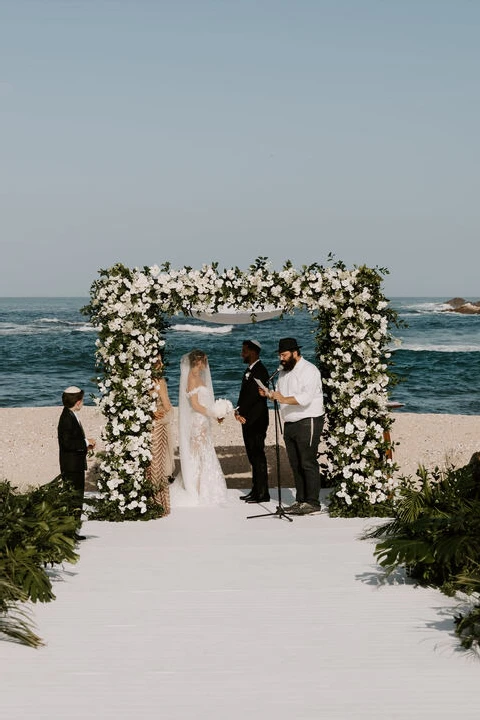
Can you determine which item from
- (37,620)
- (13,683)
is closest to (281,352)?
(37,620)

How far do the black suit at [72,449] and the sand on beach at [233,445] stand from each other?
4618 millimetres

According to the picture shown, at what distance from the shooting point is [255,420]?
1084 cm

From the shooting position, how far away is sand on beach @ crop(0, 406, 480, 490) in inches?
A: 595

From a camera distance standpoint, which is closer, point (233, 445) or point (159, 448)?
point (159, 448)

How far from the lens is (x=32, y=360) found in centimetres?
4884

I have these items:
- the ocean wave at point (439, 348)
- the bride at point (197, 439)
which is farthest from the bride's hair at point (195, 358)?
the ocean wave at point (439, 348)

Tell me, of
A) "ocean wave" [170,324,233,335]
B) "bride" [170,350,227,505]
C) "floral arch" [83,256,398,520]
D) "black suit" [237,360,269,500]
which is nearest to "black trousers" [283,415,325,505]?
"floral arch" [83,256,398,520]

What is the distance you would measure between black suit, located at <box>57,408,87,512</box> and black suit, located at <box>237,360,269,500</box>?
94.2 inches

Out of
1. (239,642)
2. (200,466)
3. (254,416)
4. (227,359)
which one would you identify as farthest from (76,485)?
(227,359)

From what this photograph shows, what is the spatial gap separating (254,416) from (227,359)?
109ft

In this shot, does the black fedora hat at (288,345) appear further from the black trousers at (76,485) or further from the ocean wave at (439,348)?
the ocean wave at (439,348)

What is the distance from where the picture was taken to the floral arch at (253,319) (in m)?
9.98

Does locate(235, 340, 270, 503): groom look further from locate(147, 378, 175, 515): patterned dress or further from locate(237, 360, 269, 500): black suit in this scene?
locate(147, 378, 175, 515): patterned dress

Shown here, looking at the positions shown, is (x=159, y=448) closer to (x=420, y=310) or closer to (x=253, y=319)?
(x=253, y=319)
